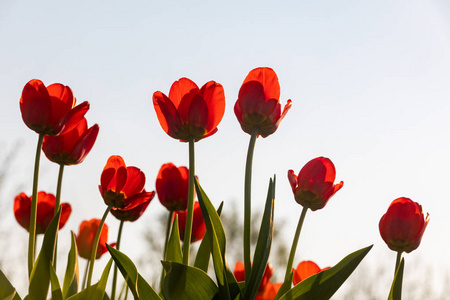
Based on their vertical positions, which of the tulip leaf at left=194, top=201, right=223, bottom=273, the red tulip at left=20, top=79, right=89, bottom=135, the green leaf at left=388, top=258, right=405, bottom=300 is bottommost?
the green leaf at left=388, top=258, right=405, bottom=300

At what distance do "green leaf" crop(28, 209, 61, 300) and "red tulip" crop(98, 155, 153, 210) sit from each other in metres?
0.12

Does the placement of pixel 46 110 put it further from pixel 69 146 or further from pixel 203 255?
pixel 203 255

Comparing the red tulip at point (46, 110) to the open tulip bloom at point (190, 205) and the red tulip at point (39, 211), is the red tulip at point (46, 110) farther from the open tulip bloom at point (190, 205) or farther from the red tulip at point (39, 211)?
the red tulip at point (39, 211)

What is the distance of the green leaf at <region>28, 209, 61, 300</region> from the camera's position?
712 millimetres

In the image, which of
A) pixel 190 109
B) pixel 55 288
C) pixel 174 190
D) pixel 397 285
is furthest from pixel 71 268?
pixel 397 285

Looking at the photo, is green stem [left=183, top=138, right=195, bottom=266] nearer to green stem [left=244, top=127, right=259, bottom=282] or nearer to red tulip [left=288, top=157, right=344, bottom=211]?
green stem [left=244, top=127, right=259, bottom=282]

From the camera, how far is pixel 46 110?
2.56ft

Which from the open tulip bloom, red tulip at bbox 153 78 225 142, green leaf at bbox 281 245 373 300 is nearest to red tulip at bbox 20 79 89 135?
the open tulip bloom

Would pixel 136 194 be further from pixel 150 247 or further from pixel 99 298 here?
pixel 150 247

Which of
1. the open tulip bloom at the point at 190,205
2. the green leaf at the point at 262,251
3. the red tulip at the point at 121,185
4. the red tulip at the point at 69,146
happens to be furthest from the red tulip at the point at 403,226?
the red tulip at the point at 69,146

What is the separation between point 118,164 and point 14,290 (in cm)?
25

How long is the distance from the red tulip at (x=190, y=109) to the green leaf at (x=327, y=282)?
23cm

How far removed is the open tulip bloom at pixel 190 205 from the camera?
64 centimetres

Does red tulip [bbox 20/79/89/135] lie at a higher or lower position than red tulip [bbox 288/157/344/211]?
higher
